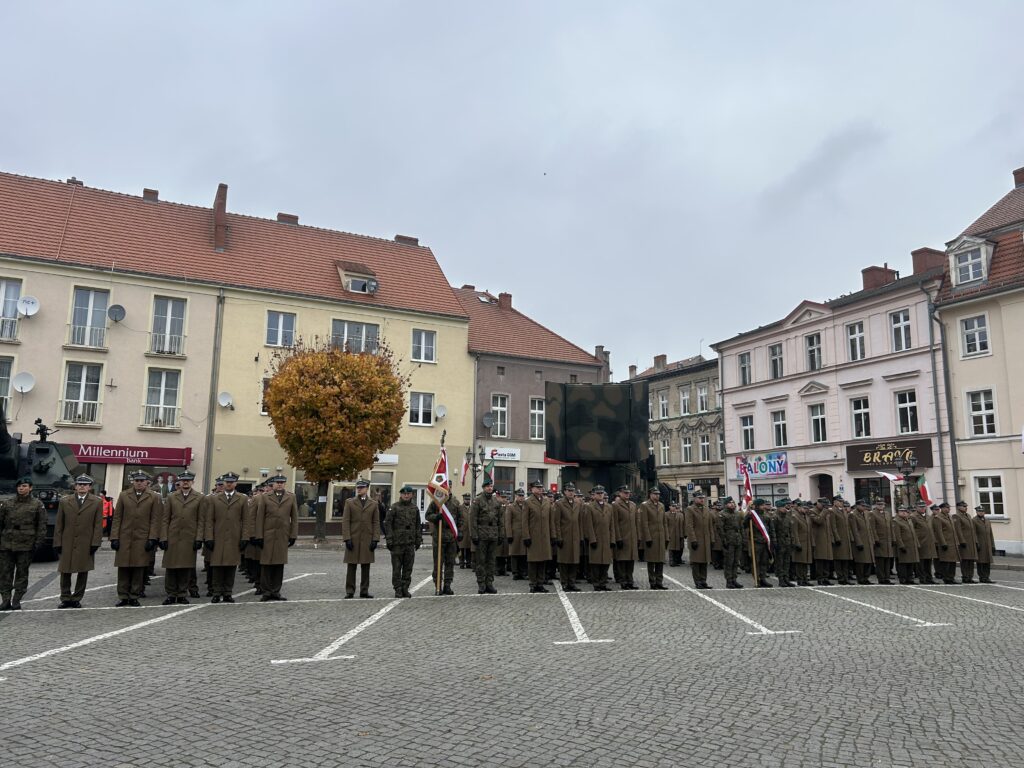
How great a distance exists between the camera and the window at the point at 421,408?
3538 cm

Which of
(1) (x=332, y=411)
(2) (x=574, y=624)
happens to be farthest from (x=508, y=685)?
(1) (x=332, y=411)

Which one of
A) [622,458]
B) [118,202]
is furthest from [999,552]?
[118,202]

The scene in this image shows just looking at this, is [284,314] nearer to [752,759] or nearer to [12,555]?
[12,555]

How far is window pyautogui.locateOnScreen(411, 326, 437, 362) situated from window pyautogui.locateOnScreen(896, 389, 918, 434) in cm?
1995

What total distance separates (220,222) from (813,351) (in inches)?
1078

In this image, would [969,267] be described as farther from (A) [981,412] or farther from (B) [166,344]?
(B) [166,344]

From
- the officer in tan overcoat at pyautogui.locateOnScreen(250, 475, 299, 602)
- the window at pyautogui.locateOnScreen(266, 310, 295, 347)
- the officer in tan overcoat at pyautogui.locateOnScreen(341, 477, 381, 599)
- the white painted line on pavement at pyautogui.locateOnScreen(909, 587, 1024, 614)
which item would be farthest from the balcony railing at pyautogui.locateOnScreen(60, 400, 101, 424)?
the white painted line on pavement at pyautogui.locateOnScreen(909, 587, 1024, 614)

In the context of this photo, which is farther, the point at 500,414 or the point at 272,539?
the point at 500,414

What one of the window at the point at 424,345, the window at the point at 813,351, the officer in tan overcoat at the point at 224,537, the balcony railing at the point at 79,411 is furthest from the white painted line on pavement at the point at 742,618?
the balcony railing at the point at 79,411

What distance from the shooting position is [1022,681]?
692cm

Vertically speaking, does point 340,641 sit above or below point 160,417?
below

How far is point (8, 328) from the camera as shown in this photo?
28750 millimetres

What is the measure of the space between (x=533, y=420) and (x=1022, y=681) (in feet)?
105

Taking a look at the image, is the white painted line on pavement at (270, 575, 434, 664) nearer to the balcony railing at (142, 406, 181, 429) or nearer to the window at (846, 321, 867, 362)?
the balcony railing at (142, 406, 181, 429)
